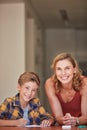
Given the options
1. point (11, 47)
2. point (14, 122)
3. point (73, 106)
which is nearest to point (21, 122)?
point (14, 122)

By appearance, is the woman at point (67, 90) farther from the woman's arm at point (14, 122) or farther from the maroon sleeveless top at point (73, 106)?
Answer: the woman's arm at point (14, 122)

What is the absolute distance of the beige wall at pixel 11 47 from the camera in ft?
16.0

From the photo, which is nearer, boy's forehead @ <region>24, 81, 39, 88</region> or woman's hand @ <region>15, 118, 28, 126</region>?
woman's hand @ <region>15, 118, 28, 126</region>

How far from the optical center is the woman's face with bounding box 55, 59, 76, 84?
2438mm

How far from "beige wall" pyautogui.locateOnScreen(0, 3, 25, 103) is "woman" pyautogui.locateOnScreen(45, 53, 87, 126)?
2276mm

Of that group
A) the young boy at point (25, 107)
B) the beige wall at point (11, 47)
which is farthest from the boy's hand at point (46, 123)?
the beige wall at point (11, 47)

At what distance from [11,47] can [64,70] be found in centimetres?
256

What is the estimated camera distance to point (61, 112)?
8.24 feet

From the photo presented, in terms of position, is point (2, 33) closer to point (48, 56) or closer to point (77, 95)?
point (77, 95)

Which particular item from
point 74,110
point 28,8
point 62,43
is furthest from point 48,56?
point 74,110

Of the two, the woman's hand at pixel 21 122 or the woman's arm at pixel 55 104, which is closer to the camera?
the woman's hand at pixel 21 122

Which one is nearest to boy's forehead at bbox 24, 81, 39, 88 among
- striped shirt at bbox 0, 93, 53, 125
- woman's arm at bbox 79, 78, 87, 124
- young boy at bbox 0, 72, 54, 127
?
young boy at bbox 0, 72, 54, 127

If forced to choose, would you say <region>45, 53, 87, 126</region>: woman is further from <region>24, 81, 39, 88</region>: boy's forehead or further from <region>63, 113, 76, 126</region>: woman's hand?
<region>24, 81, 39, 88</region>: boy's forehead

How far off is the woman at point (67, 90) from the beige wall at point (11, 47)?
228 centimetres
